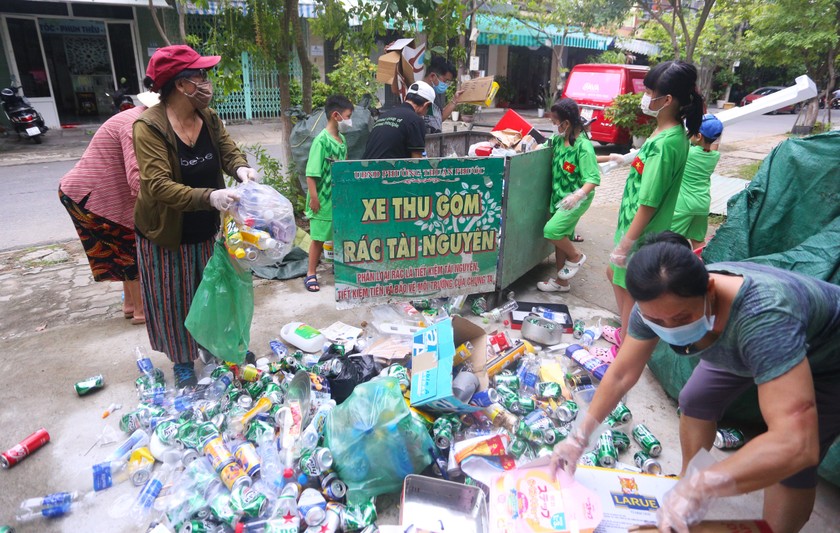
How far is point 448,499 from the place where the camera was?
7.00ft

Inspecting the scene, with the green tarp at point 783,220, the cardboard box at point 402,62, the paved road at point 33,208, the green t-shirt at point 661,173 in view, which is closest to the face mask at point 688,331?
the green tarp at point 783,220

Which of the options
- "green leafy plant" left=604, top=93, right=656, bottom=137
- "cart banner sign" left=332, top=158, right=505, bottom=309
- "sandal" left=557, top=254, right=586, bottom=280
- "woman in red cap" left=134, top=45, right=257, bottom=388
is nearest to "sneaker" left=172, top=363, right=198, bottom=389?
"woman in red cap" left=134, top=45, right=257, bottom=388

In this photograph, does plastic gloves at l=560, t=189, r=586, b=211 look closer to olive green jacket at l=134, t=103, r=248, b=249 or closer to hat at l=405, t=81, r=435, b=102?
hat at l=405, t=81, r=435, b=102

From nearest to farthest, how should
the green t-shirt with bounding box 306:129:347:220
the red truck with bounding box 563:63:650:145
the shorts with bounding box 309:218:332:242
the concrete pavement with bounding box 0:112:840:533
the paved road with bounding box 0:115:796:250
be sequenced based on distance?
the concrete pavement with bounding box 0:112:840:533 → the green t-shirt with bounding box 306:129:347:220 → the shorts with bounding box 309:218:332:242 → the paved road with bounding box 0:115:796:250 → the red truck with bounding box 563:63:650:145

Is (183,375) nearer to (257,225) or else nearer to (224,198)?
(257,225)

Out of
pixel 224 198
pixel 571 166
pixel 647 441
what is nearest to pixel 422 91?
pixel 571 166

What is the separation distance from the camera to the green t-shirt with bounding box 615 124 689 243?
2785 mm

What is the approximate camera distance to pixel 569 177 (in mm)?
4195

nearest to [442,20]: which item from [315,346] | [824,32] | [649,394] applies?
[315,346]

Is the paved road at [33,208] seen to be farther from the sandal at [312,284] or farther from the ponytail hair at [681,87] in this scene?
the ponytail hair at [681,87]

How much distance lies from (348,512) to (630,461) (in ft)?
4.58

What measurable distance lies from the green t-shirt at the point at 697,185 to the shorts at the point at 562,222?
70 cm

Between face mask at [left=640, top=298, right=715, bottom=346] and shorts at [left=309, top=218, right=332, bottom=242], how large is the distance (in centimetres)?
317

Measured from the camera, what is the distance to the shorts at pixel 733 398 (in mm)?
1742
